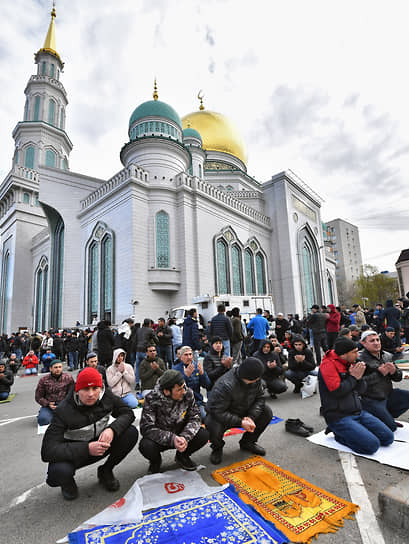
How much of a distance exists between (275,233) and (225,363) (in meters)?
25.6

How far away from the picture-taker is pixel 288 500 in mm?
2379

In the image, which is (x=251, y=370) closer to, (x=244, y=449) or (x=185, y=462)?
(x=244, y=449)

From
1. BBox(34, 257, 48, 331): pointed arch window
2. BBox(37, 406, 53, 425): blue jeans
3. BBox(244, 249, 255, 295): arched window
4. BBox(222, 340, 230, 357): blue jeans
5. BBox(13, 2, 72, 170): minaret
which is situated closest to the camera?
BBox(37, 406, 53, 425): blue jeans

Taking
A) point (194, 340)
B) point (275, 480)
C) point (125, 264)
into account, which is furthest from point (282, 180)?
point (275, 480)

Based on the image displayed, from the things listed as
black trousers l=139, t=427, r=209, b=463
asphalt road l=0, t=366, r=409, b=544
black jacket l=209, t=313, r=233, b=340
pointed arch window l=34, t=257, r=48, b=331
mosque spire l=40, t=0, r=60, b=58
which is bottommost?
asphalt road l=0, t=366, r=409, b=544

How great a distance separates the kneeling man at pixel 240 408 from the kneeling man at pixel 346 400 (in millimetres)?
705

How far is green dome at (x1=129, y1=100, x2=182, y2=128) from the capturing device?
23719 mm

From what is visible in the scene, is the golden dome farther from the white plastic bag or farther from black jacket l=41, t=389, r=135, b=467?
black jacket l=41, t=389, r=135, b=467

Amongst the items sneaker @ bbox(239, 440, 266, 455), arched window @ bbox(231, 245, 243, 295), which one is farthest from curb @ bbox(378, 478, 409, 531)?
arched window @ bbox(231, 245, 243, 295)

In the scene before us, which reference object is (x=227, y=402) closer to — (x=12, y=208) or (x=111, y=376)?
(x=111, y=376)

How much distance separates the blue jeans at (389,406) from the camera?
11.7 feet

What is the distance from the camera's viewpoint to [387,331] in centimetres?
632

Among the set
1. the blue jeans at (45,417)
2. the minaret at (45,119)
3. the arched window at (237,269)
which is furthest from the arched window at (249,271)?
the minaret at (45,119)

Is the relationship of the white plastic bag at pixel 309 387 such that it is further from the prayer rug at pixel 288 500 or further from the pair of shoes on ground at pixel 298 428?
the prayer rug at pixel 288 500
